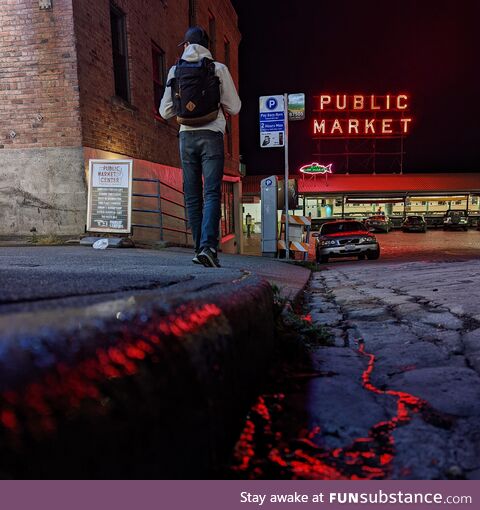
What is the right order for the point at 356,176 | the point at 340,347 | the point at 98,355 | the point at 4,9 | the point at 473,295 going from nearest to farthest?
the point at 98,355, the point at 340,347, the point at 473,295, the point at 4,9, the point at 356,176

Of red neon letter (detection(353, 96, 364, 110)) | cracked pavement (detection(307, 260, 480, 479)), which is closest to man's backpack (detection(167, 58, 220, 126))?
cracked pavement (detection(307, 260, 480, 479))

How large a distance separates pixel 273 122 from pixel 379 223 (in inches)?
1051

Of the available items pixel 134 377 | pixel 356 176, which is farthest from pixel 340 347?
pixel 356 176

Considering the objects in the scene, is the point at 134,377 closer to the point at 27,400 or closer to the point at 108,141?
the point at 27,400

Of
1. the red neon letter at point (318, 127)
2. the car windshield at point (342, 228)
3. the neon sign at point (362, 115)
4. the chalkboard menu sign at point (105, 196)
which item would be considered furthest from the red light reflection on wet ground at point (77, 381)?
the neon sign at point (362, 115)

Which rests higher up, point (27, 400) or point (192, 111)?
point (192, 111)

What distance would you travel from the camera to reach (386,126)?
3553cm

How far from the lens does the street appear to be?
3.50 ft

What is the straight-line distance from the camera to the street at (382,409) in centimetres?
107

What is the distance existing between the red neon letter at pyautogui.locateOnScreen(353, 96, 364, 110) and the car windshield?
2628cm

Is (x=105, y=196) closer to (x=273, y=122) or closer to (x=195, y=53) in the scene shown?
(x=273, y=122)

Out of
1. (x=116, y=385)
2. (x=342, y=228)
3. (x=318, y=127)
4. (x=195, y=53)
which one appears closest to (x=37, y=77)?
(x=195, y=53)
